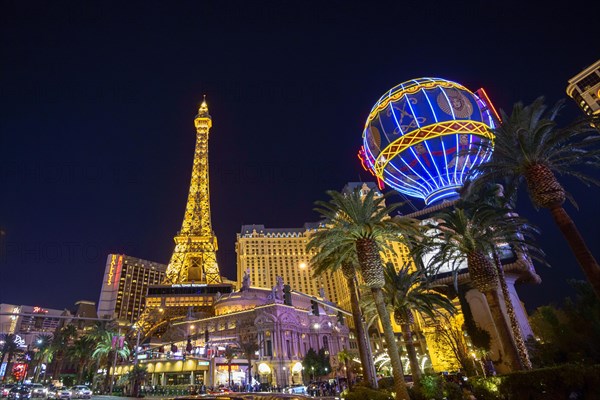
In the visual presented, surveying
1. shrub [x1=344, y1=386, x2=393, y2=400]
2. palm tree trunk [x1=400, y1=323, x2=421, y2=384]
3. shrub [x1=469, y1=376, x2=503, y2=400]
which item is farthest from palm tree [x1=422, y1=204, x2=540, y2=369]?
shrub [x1=344, y1=386, x2=393, y2=400]

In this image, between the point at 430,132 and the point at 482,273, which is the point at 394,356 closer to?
the point at 482,273

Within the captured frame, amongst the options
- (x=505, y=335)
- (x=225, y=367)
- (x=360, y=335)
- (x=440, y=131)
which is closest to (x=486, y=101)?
(x=440, y=131)

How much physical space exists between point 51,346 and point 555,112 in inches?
3161

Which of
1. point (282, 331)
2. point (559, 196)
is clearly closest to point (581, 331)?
point (559, 196)

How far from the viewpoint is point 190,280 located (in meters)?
105

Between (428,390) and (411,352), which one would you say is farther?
(411,352)

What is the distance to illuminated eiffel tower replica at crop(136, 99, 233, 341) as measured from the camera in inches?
3807

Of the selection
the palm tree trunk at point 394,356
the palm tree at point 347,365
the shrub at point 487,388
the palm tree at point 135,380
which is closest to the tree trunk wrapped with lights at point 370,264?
the palm tree trunk at point 394,356

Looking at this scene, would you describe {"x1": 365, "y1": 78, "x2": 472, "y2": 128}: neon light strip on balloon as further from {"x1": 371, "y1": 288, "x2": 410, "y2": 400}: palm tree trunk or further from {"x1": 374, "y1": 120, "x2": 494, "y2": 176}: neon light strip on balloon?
{"x1": 371, "y1": 288, "x2": 410, "y2": 400}: palm tree trunk

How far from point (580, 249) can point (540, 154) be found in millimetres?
5188

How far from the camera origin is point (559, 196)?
16812 mm

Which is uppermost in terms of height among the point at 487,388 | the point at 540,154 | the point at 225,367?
the point at 540,154

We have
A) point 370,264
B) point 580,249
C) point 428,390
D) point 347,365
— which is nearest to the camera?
point 580,249

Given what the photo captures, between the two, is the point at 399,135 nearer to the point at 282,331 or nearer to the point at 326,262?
the point at 326,262
